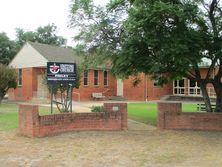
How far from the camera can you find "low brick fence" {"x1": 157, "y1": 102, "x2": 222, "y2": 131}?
17.7m

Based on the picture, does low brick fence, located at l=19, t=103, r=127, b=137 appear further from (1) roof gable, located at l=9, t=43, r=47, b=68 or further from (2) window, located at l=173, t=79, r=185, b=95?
(2) window, located at l=173, t=79, r=185, b=95

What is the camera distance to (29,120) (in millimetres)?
15109

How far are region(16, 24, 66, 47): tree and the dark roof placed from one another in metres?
24.7

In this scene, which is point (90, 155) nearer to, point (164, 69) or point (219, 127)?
point (164, 69)

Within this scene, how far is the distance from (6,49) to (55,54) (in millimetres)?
16861

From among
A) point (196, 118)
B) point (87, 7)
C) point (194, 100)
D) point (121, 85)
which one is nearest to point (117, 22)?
point (87, 7)

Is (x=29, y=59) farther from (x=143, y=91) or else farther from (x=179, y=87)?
(x=179, y=87)

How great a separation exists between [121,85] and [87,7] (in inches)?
1108

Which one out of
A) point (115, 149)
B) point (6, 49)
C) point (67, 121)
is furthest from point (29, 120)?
point (6, 49)

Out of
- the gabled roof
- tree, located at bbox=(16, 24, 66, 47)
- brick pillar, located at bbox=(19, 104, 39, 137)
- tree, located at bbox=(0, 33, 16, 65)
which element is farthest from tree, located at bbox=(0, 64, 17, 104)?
tree, located at bbox=(16, 24, 66, 47)

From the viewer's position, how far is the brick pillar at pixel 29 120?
15.0 m

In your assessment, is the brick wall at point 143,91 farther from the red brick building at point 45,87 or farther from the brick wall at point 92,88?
the brick wall at point 92,88

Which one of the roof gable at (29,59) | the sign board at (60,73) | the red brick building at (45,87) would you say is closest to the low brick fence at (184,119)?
the sign board at (60,73)

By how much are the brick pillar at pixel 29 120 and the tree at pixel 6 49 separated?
42.8 meters
